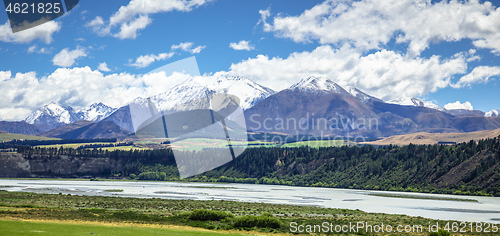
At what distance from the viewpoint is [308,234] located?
201ft

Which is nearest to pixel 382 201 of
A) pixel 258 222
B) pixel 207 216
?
pixel 207 216

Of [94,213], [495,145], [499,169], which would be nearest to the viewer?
[94,213]

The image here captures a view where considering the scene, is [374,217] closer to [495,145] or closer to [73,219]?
[73,219]

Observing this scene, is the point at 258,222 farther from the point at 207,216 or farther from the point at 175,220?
the point at 175,220

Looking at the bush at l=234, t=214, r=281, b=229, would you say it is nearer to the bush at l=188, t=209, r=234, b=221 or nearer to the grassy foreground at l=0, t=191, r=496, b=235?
the grassy foreground at l=0, t=191, r=496, b=235

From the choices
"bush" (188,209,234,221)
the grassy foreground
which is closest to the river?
the grassy foreground

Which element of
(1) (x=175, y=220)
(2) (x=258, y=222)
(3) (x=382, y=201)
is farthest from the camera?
(3) (x=382, y=201)

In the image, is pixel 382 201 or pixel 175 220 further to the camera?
pixel 382 201

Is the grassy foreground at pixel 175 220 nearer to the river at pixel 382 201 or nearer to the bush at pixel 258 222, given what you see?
the bush at pixel 258 222

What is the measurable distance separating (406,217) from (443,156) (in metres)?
104

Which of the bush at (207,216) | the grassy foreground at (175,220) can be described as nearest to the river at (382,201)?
the grassy foreground at (175,220)

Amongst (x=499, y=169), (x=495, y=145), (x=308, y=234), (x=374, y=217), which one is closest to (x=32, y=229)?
(x=308, y=234)

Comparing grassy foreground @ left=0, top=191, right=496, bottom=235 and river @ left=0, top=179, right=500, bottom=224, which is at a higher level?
grassy foreground @ left=0, top=191, right=496, bottom=235

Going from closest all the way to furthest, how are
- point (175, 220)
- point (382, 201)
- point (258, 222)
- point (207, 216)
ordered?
1. point (258, 222)
2. point (175, 220)
3. point (207, 216)
4. point (382, 201)
